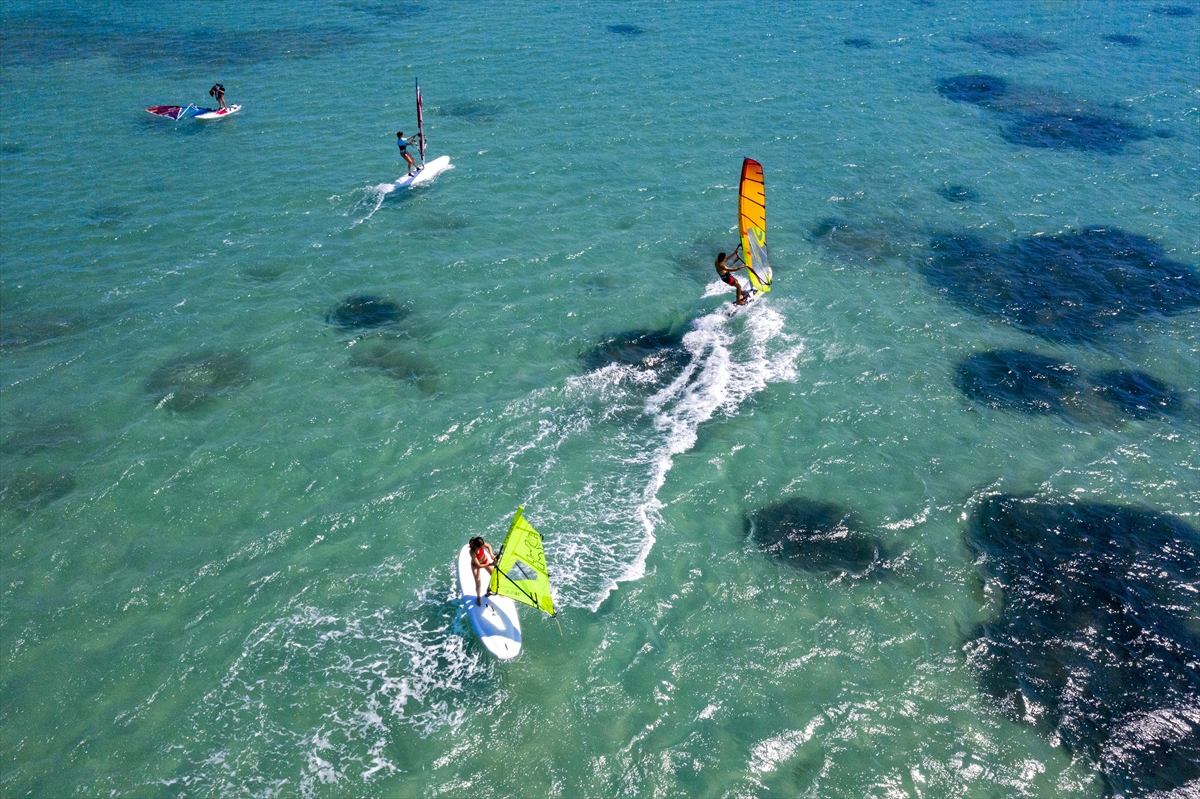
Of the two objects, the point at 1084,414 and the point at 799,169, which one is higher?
the point at 799,169

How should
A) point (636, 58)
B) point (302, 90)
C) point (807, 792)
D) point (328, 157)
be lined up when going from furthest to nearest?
point (636, 58), point (302, 90), point (328, 157), point (807, 792)

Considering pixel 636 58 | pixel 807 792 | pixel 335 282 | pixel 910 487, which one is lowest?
pixel 807 792

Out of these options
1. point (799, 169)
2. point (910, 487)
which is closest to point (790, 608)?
point (910, 487)

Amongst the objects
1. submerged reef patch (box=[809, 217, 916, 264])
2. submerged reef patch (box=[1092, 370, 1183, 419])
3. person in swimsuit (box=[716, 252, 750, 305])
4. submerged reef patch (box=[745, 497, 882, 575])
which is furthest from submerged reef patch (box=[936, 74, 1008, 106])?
submerged reef patch (box=[745, 497, 882, 575])

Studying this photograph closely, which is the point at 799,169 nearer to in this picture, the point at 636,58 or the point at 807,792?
the point at 636,58

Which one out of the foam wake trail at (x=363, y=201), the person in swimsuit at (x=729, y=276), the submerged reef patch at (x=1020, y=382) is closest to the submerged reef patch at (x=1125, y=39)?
the submerged reef patch at (x=1020, y=382)

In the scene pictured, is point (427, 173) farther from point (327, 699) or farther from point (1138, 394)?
point (1138, 394)

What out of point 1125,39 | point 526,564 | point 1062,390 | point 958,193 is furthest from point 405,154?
point 1125,39

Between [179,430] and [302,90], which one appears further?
[302,90]
